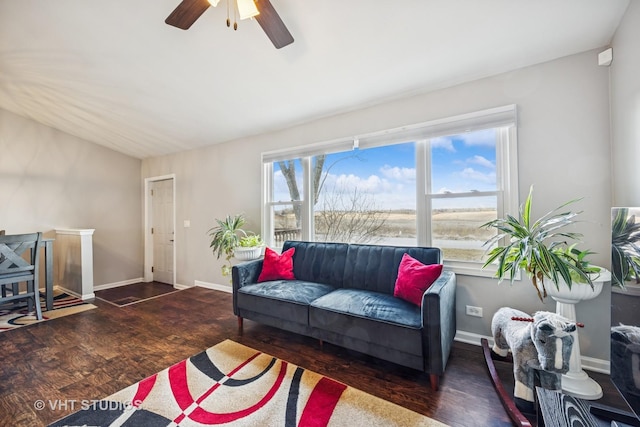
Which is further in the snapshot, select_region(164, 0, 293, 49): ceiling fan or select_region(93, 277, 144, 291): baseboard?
select_region(93, 277, 144, 291): baseboard

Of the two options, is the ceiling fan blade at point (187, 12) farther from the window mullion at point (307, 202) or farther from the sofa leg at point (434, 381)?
the sofa leg at point (434, 381)

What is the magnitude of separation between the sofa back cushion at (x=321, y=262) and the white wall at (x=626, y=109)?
2211mm

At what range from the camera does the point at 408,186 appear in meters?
2.90

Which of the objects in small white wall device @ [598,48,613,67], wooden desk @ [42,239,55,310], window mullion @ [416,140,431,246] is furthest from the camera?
wooden desk @ [42,239,55,310]

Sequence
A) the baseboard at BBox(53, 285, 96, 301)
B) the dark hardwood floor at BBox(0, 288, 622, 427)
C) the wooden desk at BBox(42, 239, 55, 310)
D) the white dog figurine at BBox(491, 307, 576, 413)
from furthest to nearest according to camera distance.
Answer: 1. the baseboard at BBox(53, 285, 96, 301)
2. the wooden desk at BBox(42, 239, 55, 310)
3. the dark hardwood floor at BBox(0, 288, 622, 427)
4. the white dog figurine at BBox(491, 307, 576, 413)

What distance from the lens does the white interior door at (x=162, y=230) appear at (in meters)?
5.14

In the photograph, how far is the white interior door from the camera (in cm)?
514

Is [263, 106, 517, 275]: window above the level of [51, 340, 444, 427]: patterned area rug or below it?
above

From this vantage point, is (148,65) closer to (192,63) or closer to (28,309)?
(192,63)

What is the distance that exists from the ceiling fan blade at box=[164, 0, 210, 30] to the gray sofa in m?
2.19

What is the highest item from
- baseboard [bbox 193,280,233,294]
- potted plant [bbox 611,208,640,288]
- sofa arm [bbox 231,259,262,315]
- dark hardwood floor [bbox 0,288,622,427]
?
potted plant [bbox 611,208,640,288]

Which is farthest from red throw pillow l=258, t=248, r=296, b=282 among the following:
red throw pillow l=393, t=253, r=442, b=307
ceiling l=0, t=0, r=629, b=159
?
ceiling l=0, t=0, r=629, b=159

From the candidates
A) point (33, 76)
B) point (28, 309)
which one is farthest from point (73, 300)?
point (33, 76)

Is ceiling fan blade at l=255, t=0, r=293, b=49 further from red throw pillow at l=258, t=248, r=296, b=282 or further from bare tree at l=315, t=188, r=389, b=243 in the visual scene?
red throw pillow at l=258, t=248, r=296, b=282
